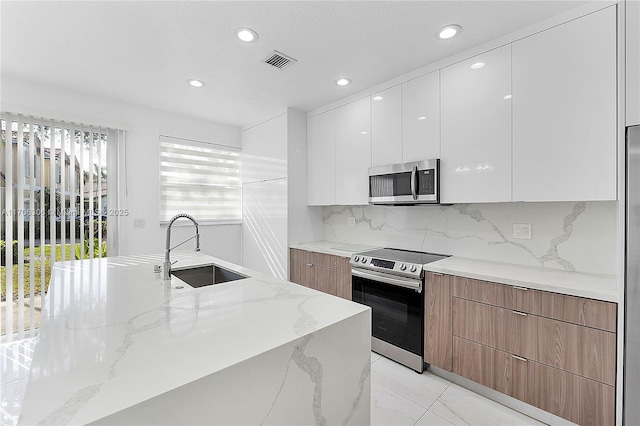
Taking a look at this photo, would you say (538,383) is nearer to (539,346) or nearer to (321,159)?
(539,346)

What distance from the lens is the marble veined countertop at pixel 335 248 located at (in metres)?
2.92

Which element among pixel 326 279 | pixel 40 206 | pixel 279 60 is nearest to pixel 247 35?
pixel 279 60

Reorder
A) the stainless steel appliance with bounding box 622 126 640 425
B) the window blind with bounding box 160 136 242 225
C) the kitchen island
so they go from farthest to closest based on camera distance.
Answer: the window blind with bounding box 160 136 242 225
the stainless steel appliance with bounding box 622 126 640 425
the kitchen island

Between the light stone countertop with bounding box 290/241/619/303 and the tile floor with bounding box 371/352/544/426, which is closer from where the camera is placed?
the light stone countertop with bounding box 290/241/619/303

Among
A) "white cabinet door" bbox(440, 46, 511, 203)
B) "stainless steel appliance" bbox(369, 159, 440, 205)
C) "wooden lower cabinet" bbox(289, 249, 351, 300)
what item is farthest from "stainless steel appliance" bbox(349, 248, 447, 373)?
"white cabinet door" bbox(440, 46, 511, 203)

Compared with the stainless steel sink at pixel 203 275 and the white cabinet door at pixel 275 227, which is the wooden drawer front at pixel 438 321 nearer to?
the stainless steel sink at pixel 203 275

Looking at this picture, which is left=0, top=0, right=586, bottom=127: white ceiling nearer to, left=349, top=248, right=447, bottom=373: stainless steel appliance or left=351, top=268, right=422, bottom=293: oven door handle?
left=349, top=248, right=447, bottom=373: stainless steel appliance

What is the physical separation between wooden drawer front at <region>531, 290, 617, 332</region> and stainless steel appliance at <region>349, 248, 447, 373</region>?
2.38ft

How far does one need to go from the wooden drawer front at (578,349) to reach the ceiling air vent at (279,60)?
2460mm

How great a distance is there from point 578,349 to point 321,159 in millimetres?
2656

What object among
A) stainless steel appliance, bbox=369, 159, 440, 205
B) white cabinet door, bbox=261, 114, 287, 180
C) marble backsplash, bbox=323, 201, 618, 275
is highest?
white cabinet door, bbox=261, 114, 287, 180

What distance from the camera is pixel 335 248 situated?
10.3 feet

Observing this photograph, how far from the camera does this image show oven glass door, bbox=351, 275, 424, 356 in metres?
2.28

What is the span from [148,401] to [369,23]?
7.12 feet
